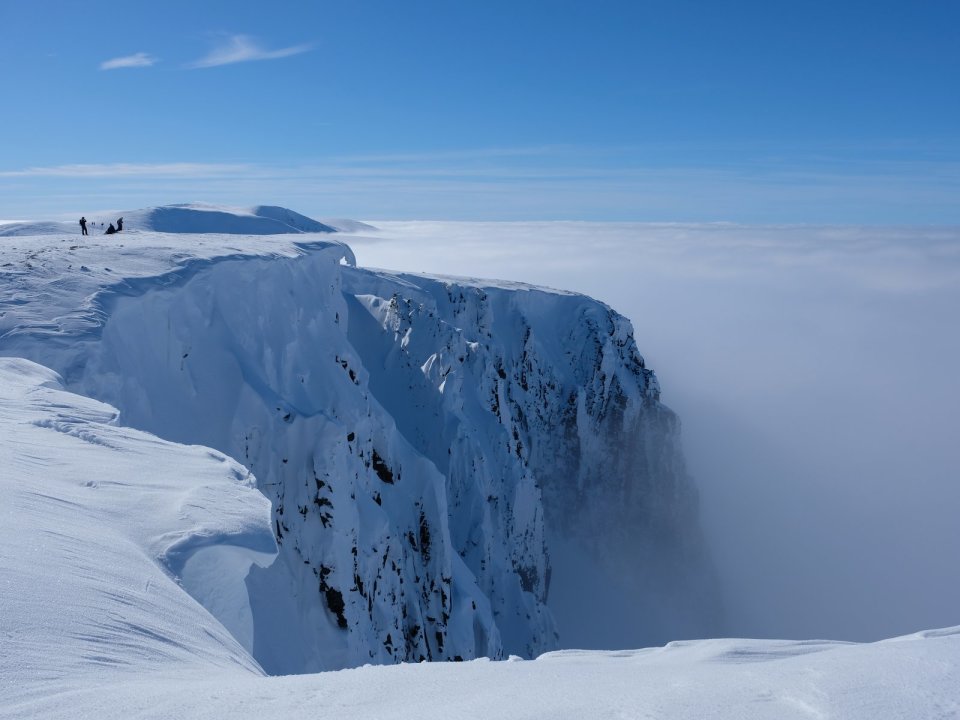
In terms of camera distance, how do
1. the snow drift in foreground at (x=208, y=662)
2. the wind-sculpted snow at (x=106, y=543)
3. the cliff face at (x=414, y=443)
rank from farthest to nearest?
1. the cliff face at (x=414, y=443)
2. the wind-sculpted snow at (x=106, y=543)
3. the snow drift in foreground at (x=208, y=662)

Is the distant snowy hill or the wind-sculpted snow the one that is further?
the distant snowy hill

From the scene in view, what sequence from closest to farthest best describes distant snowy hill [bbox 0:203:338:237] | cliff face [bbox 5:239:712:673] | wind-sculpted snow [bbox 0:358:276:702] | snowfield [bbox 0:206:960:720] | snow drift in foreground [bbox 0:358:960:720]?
snow drift in foreground [bbox 0:358:960:720] → snowfield [bbox 0:206:960:720] → wind-sculpted snow [bbox 0:358:276:702] → cliff face [bbox 5:239:712:673] → distant snowy hill [bbox 0:203:338:237]

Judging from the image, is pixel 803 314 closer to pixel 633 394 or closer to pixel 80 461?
pixel 633 394

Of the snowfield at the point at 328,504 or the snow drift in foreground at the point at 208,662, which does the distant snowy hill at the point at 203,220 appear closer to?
the snowfield at the point at 328,504

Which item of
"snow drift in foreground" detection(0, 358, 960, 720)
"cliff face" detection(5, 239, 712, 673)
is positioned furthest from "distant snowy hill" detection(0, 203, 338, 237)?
"snow drift in foreground" detection(0, 358, 960, 720)

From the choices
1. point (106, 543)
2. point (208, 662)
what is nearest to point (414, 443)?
point (106, 543)

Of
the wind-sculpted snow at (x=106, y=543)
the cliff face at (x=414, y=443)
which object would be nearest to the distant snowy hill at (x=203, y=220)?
the cliff face at (x=414, y=443)

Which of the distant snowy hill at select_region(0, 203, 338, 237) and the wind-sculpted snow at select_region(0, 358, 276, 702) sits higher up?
the distant snowy hill at select_region(0, 203, 338, 237)

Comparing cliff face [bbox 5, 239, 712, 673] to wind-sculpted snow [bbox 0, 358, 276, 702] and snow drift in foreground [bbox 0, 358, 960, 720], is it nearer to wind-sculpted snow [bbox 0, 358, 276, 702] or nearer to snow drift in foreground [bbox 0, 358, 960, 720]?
wind-sculpted snow [bbox 0, 358, 276, 702]
